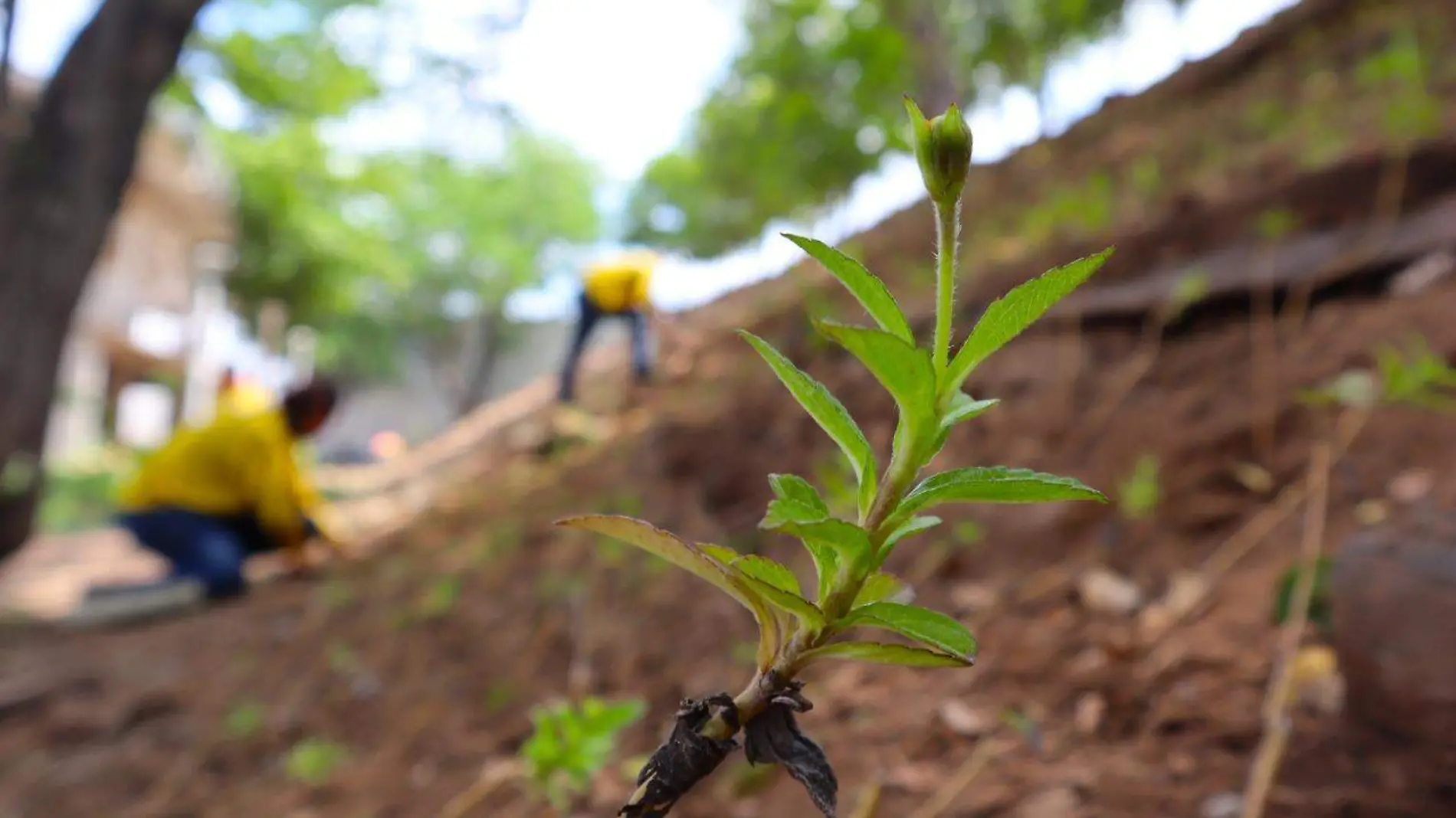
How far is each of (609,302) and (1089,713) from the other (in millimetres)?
5137

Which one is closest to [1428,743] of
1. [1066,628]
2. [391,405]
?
[1066,628]

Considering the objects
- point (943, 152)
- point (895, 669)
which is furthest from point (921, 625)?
point (895, 669)

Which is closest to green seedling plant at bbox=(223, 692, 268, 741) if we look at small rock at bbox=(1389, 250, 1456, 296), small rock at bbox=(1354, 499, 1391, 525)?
small rock at bbox=(1354, 499, 1391, 525)

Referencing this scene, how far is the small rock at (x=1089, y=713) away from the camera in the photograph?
1162 mm

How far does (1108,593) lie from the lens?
1.55 meters

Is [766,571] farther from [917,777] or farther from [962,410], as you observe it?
[917,777]

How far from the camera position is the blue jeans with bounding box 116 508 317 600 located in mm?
3914

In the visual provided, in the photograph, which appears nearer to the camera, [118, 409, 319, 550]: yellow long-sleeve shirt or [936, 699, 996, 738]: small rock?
[936, 699, 996, 738]: small rock

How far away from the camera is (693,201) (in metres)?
16.2

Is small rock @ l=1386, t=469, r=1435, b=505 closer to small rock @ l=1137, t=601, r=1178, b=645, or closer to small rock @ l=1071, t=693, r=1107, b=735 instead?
small rock @ l=1137, t=601, r=1178, b=645

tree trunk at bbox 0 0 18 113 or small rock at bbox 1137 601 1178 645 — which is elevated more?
tree trunk at bbox 0 0 18 113

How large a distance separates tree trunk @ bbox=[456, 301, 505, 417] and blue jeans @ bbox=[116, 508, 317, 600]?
22036mm

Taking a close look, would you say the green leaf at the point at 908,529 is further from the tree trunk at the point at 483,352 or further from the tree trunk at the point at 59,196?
the tree trunk at the point at 483,352

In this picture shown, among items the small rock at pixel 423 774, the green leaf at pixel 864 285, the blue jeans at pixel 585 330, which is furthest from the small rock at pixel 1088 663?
the blue jeans at pixel 585 330
